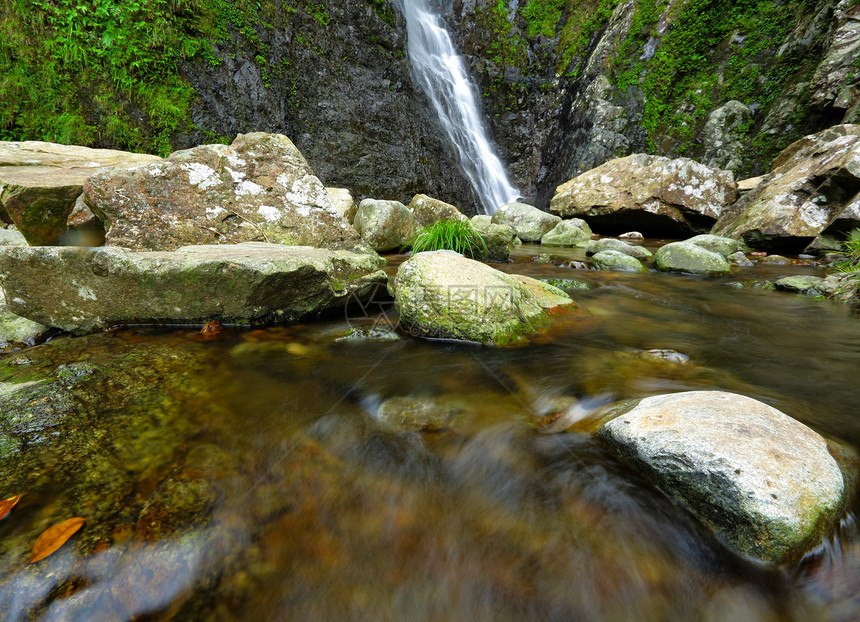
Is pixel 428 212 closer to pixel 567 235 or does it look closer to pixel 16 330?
pixel 567 235

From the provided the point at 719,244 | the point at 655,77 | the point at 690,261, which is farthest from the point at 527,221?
the point at 655,77

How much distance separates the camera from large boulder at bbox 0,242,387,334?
2.71 metres

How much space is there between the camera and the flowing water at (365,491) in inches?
45.2

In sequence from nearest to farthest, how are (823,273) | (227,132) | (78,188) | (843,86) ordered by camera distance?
(78,188) < (823,273) < (843,86) < (227,132)

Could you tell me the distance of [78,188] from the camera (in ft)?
12.8

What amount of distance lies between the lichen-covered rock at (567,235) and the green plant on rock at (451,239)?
4144mm

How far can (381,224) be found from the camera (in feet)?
22.7

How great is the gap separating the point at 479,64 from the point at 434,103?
471 cm

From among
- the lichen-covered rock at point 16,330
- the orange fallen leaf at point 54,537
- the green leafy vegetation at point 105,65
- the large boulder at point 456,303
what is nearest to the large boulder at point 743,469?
the large boulder at point 456,303

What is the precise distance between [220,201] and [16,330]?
84.2 inches

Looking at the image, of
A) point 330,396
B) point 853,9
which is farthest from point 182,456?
point 853,9

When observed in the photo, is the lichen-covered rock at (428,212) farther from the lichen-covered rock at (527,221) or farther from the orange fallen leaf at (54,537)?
the orange fallen leaf at (54,537)

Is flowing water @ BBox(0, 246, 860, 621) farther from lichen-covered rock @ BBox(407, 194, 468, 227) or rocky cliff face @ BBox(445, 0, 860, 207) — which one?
rocky cliff face @ BBox(445, 0, 860, 207)

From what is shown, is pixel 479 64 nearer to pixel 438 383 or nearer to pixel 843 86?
pixel 843 86
